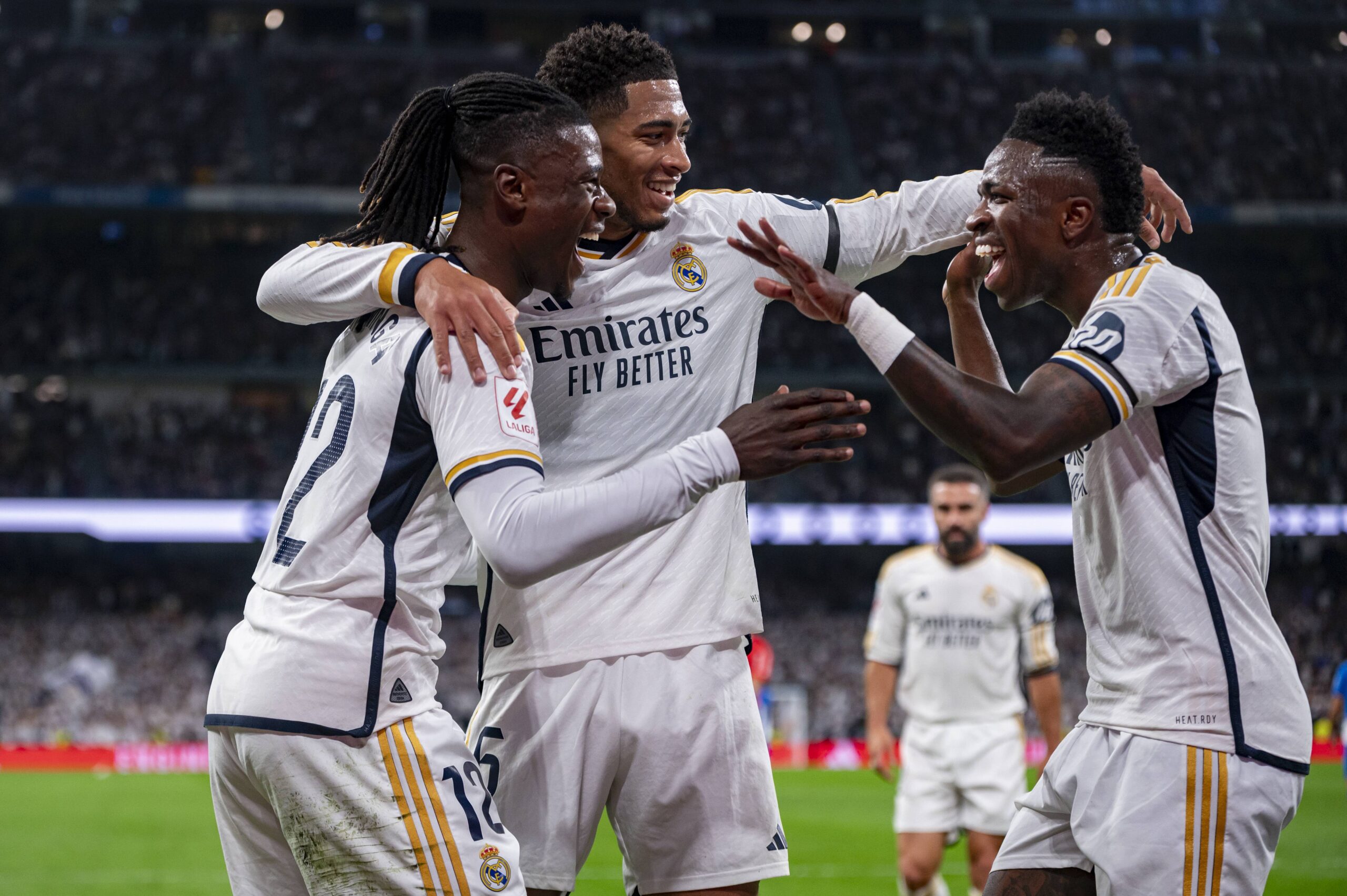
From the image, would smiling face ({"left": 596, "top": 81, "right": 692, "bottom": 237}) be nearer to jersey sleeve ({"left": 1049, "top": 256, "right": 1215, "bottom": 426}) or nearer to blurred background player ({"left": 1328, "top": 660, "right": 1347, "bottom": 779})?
jersey sleeve ({"left": 1049, "top": 256, "right": 1215, "bottom": 426})

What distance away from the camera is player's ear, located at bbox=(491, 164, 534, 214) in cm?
284

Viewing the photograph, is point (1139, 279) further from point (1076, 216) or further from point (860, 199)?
point (860, 199)

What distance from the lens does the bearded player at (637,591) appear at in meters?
3.17

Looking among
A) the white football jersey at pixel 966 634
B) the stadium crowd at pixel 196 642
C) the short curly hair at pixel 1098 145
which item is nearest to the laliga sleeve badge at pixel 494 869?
the short curly hair at pixel 1098 145

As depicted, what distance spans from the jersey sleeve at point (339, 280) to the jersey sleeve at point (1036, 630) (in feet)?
19.0

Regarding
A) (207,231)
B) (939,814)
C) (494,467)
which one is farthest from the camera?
(207,231)

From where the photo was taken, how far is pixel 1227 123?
26891mm

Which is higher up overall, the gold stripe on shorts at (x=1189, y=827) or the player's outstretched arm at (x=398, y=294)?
the player's outstretched arm at (x=398, y=294)

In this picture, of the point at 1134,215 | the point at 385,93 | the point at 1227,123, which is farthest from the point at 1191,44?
the point at 1134,215

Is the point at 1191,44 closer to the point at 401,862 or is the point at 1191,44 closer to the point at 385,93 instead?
the point at 385,93

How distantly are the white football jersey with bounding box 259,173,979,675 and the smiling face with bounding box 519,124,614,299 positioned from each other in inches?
16.2

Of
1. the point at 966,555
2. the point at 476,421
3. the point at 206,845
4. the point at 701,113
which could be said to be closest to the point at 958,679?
the point at 966,555

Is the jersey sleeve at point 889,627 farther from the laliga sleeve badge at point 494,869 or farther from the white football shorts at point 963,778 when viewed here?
the laliga sleeve badge at point 494,869

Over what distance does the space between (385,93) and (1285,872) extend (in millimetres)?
26225
